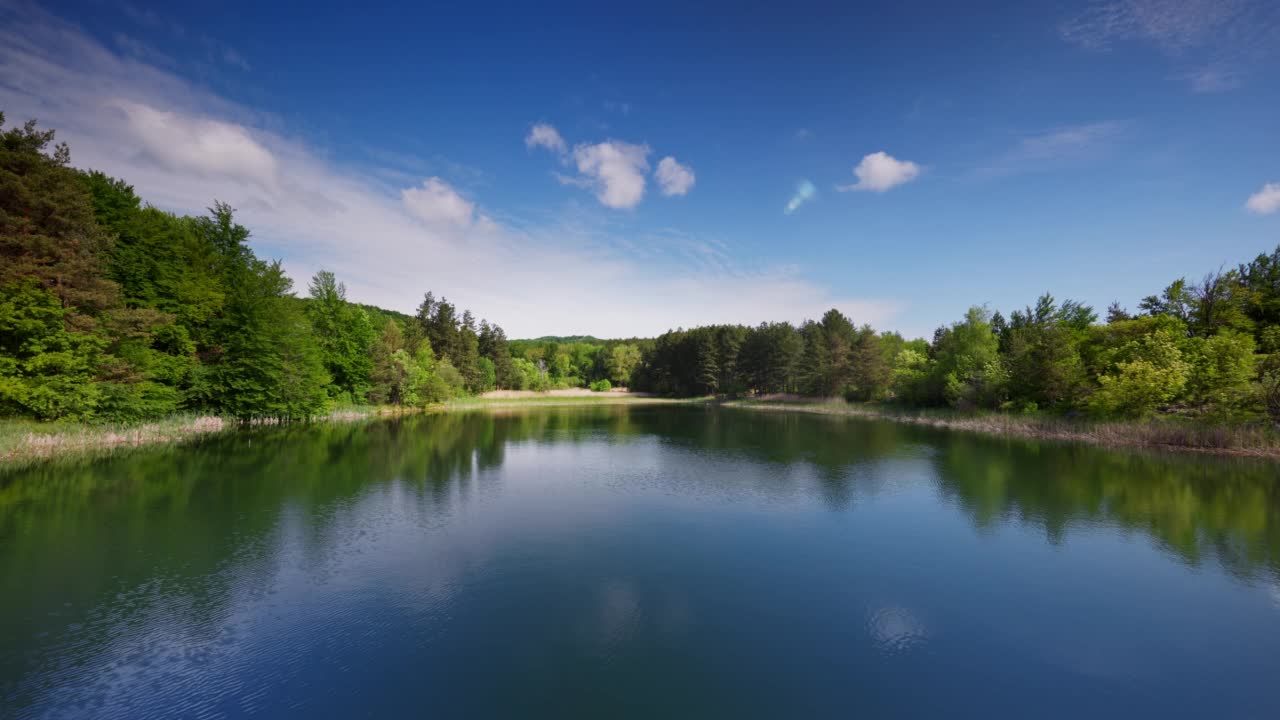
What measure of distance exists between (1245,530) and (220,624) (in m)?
25.0

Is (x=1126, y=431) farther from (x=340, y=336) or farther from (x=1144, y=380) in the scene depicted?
(x=340, y=336)

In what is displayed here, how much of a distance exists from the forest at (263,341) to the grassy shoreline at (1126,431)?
5.93ft

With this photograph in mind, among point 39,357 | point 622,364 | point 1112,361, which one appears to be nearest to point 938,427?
point 1112,361

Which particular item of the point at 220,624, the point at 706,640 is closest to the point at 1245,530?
the point at 706,640

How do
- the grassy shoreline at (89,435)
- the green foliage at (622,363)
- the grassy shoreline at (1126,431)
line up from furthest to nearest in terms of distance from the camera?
1. the green foliage at (622,363)
2. the grassy shoreline at (1126,431)
3. the grassy shoreline at (89,435)

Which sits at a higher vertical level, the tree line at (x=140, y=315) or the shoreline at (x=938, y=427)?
the tree line at (x=140, y=315)

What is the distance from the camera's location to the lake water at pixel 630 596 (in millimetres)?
6750

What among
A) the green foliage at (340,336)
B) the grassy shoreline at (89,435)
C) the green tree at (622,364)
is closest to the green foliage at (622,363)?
the green tree at (622,364)

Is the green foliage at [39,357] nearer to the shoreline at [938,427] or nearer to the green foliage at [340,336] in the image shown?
the shoreline at [938,427]

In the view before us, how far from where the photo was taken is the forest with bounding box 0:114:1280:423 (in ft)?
73.3

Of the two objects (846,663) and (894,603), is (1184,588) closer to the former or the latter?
(894,603)

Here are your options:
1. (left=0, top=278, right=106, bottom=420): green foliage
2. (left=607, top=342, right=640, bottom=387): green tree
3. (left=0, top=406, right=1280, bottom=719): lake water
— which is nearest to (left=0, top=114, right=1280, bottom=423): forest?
(left=0, top=278, right=106, bottom=420): green foliage

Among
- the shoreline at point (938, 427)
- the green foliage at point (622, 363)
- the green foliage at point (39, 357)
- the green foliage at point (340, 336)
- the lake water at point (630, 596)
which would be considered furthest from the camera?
the green foliage at point (622, 363)

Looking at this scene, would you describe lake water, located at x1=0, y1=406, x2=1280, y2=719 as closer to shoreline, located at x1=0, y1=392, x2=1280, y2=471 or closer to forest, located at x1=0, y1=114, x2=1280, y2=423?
shoreline, located at x1=0, y1=392, x2=1280, y2=471
